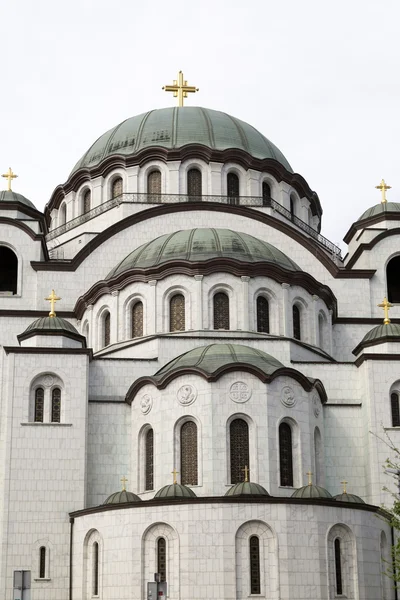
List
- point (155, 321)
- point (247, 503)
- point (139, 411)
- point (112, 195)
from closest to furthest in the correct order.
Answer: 1. point (247, 503)
2. point (139, 411)
3. point (155, 321)
4. point (112, 195)

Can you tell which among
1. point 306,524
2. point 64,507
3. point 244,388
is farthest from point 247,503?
point 64,507

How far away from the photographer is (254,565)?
31719 millimetres

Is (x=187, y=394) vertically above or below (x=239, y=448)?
above

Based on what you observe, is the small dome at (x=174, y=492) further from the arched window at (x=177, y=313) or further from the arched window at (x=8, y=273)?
the arched window at (x=8, y=273)

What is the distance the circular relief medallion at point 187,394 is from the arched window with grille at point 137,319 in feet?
17.5

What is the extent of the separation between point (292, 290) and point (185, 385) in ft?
24.4

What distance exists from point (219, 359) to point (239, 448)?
2.95 meters

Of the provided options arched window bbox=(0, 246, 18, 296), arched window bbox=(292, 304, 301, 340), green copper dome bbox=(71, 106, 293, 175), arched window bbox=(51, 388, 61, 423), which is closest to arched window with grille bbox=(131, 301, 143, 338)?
arched window bbox=(51, 388, 61, 423)

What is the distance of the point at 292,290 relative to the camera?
41.0m

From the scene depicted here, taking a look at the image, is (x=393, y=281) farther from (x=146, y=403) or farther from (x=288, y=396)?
(x=146, y=403)

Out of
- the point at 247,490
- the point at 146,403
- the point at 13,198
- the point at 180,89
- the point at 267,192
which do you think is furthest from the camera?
the point at 180,89

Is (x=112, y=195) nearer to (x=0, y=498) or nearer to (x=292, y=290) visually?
(x=292, y=290)

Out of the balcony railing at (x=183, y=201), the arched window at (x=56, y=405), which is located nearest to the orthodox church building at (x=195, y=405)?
the arched window at (x=56, y=405)

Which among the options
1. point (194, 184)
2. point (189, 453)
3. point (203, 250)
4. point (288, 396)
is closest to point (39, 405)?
point (189, 453)
